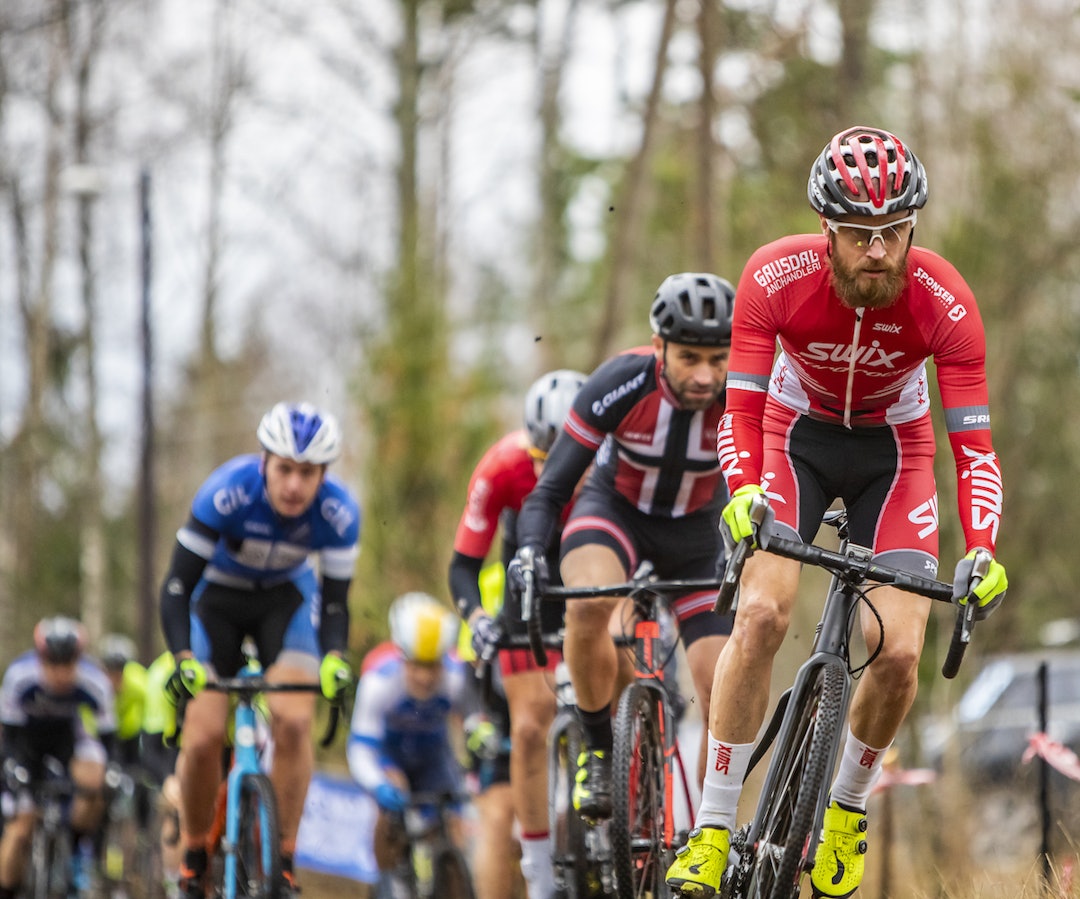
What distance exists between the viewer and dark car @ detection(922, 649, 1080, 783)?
14016 mm

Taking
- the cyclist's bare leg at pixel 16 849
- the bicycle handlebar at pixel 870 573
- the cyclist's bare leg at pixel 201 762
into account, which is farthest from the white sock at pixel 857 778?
the cyclist's bare leg at pixel 16 849

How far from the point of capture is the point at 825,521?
584 centimetres

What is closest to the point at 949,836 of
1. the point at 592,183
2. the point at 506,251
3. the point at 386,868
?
the point at 386,868

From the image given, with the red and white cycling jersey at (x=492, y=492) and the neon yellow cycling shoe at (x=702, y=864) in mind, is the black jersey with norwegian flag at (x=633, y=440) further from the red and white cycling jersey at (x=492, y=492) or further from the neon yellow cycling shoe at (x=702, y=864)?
the neon yellow cycling shoe at (x=702, y=864)

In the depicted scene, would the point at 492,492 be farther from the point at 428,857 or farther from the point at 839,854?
the point at 839,854

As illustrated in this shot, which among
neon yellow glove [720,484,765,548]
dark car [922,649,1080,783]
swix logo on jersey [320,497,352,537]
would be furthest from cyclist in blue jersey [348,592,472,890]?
neon yellow glove [720,484,765,548]

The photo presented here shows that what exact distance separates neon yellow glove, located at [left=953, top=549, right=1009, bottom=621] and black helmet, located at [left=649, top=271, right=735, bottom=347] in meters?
1.93

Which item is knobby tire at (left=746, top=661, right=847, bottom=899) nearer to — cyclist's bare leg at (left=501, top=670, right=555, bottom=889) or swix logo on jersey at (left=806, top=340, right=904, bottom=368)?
swix logo on jersey at (left=806, top=340, right=904, bottom=368)

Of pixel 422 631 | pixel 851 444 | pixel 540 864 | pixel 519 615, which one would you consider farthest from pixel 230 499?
pixel 851 444

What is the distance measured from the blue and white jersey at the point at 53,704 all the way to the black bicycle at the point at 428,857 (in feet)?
12.5

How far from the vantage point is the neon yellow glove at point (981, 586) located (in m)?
4.70

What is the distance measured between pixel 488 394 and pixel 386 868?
8.37 m

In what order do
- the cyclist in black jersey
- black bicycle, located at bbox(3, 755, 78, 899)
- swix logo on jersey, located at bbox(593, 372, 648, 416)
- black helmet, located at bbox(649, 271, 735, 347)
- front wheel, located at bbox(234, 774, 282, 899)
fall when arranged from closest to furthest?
1. black helmet, located at bbox(649, 271, 735, 347)
2. the cyclist in black jersey
3. swix logo on jersey, located at bbox(593, 372, 648, 416)
4. front wheel, located at bbox(234, 774, 282, 899)
5. black bicycle, located at bbox(3, 755, 78, 899)

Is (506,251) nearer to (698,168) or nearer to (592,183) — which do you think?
(592,183)
